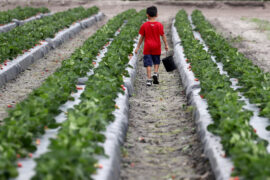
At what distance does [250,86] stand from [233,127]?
2126 mm

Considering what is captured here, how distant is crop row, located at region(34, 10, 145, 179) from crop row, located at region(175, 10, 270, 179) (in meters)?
1.30

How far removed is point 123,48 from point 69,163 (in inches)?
225

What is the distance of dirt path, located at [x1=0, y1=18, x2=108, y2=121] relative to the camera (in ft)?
23.3

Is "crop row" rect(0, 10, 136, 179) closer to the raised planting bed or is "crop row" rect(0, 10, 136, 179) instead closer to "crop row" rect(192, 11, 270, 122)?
the raised planting bed

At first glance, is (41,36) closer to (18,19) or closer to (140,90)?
(140,90)

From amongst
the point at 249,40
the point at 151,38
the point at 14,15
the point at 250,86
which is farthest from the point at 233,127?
the point at 14,15

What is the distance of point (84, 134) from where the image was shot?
Answer: 3.83 metres

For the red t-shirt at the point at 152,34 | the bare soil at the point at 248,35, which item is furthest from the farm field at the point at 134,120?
the bare soil at the point at 248,35

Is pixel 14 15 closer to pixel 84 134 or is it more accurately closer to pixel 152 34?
pixel 152 34

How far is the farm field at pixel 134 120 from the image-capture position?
357 cm

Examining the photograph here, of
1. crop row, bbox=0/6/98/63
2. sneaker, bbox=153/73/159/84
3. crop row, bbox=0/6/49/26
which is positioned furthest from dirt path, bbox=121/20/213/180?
crop row, bbox=0/6/49/26

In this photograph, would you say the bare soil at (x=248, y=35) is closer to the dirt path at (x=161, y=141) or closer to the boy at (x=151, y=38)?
the boy at (x=151, y=38)

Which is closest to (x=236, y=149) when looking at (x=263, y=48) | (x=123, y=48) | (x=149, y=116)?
(x=149, y=116)

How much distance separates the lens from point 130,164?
468 cm
